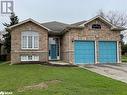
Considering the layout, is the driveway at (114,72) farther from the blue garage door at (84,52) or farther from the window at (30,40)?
the window at (30,40)

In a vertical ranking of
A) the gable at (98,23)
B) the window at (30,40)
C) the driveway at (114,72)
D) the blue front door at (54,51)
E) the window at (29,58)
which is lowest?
the driveway at (114,72)

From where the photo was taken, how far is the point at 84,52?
1028 inches

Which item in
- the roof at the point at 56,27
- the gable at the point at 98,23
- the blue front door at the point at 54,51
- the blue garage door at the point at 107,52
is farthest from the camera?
the blue front door at the point at 54,51

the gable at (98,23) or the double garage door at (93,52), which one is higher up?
the gable at (98,23)

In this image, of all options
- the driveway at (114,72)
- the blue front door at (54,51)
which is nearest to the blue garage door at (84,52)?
the driveway at (114,72)

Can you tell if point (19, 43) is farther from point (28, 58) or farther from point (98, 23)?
point (98, 23)

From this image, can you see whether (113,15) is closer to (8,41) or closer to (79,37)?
(8,41)

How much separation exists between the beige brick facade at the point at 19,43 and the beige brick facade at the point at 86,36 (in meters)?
2.34

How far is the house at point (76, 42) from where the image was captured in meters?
25.9

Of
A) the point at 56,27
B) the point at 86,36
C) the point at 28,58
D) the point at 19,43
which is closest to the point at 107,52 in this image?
the point at 86,36

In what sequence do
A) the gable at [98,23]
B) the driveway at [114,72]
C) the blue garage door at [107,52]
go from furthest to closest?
the blue garage door at [107,52], the gable at [98,23], the driveway at [114,72]

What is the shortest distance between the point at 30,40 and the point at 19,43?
1.21 m

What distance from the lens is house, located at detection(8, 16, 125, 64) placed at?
25.9 meters

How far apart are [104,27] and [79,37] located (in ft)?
10.4
